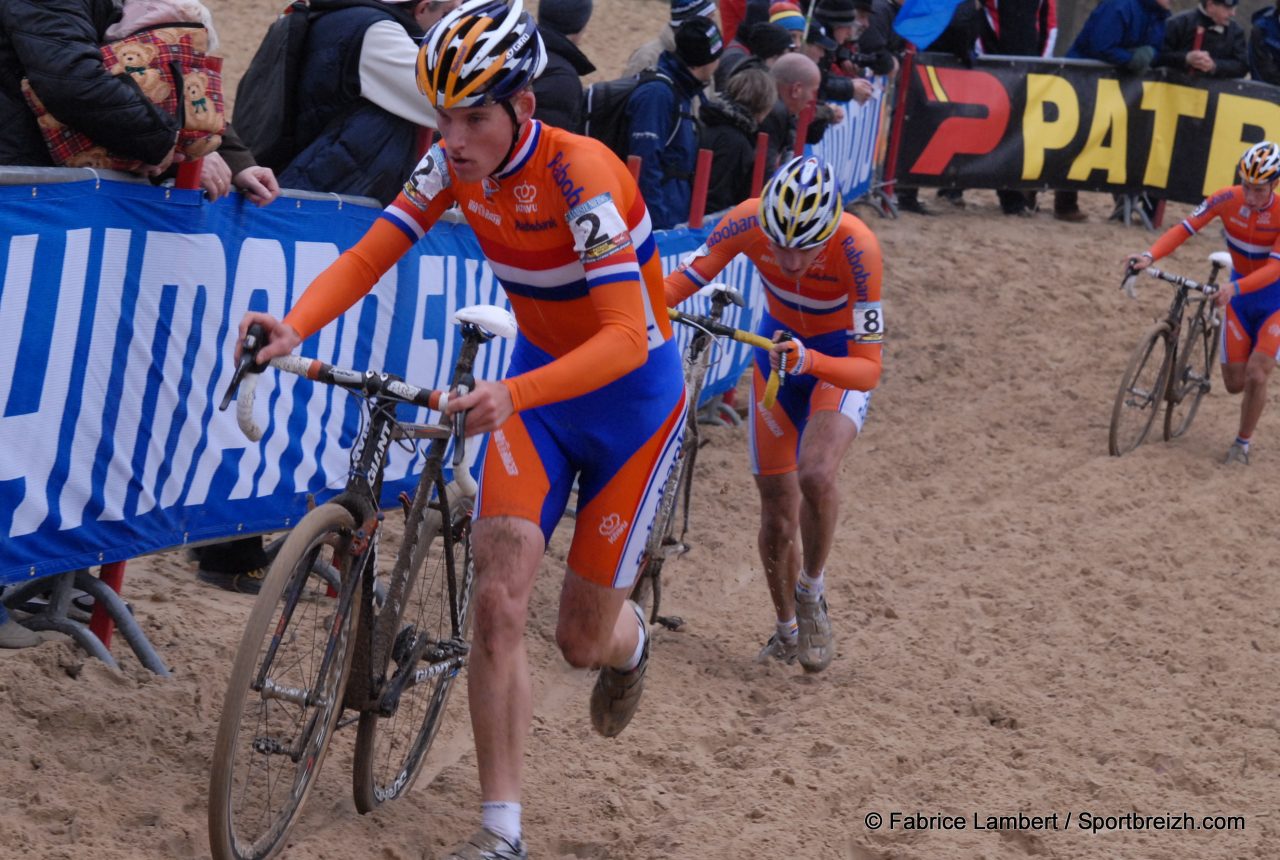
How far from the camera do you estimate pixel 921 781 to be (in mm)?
5535

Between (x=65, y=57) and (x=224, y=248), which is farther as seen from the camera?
(x=224, y=248)

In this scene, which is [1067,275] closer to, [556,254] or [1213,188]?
[1213,188]

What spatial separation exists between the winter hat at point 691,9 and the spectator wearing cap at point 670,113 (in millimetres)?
68

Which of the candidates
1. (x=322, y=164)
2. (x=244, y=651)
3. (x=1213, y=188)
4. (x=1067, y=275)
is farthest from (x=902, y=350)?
(x=244, y=651)

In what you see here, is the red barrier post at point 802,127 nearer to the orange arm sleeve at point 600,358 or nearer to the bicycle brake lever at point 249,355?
the orange arm sleeve at point 600,358

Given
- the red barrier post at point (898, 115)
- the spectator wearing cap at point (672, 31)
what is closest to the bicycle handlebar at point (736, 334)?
the spectator wearing cap at point (672, 31)

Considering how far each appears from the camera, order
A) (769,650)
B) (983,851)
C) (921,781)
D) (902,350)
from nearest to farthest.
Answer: (983,851) < (921,781) < (769,650) < (902,350)

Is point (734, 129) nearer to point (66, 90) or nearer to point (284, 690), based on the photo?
point (66, 90)

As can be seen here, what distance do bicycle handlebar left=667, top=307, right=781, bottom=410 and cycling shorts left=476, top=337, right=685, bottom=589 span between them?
1056mm

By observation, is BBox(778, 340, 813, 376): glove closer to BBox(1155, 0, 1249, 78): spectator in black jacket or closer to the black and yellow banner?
the black and yellow banner

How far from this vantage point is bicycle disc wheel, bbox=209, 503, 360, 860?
145 inches

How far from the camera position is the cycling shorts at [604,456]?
4445 millimetres

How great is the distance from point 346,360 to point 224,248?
974mm

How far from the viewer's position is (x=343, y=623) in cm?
404
